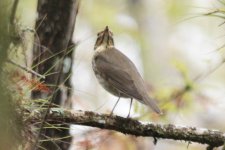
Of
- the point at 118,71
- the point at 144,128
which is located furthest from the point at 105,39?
the point at 144,128

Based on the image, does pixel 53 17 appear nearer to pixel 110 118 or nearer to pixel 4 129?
pixel 110 118

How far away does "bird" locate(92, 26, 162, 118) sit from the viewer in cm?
498

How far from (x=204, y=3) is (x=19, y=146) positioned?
34.7 ft

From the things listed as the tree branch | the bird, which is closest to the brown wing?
the bird

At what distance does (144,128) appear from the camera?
4477 mm

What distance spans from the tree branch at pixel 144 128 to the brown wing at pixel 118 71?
461 millimetres

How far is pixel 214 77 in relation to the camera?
551 inches

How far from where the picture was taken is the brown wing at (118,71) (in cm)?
503

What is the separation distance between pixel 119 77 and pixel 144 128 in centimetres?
74

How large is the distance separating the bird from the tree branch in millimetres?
312

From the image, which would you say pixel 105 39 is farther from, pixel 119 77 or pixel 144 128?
pixel 144 128

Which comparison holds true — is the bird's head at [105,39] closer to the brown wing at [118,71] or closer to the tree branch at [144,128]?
the brown wing at [118,71]

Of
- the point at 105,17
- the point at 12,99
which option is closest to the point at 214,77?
the point at 105,17

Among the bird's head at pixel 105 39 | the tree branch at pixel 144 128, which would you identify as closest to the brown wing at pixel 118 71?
the bird's head at pixel 105 39
